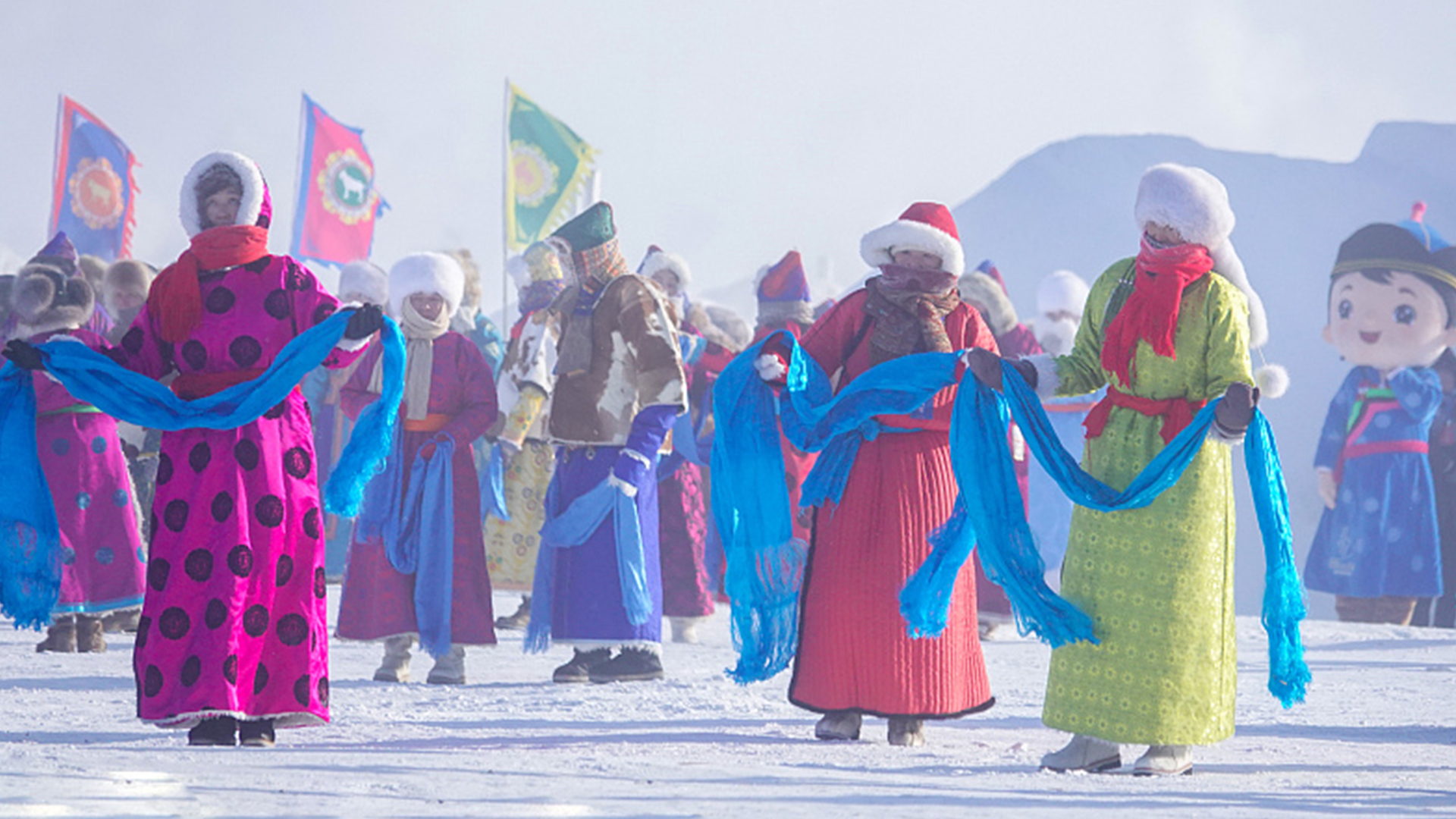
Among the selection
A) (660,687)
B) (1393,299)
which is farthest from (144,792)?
(1393,299)

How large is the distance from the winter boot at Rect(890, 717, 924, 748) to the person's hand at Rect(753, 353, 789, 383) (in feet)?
3.78

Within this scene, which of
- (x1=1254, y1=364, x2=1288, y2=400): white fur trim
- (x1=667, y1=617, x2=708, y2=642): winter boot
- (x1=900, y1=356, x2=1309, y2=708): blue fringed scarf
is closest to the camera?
(x1=900, y1=356, x2=1309, y2=708): blue fringed scarf

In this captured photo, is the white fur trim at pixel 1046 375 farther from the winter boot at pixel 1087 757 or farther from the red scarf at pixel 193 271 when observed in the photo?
the red scarf at pixel 193 271

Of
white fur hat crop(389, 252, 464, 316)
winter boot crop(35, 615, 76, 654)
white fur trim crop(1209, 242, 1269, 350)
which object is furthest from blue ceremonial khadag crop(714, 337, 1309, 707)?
winter boot crop(35, 615, 76, 654)

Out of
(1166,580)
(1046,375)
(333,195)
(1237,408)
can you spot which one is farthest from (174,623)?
(333,195)

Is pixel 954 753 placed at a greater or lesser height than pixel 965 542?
lesser

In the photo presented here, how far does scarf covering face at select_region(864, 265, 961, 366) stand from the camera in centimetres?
565

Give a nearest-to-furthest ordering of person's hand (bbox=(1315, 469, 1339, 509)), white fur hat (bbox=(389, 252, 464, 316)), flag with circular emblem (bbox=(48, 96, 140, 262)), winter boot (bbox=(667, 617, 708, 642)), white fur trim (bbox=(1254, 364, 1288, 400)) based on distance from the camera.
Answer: white fur trim (bbox=(1254, 364, 1288, 400)) → white fur hat (bbox=(389, 252, 464, 316)) → winter boot (bbox=(667, 617, 708, 642)) → person's hand (bbox=(1315, 469, 1339, 509)) → flag with circular emblem (bbox=(48, 96, 140, 262))

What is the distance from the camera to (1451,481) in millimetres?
11703

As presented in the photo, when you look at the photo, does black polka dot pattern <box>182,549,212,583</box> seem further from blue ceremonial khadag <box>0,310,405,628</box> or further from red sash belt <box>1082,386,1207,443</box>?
red sash belt <box>1082,386,1207,443</box>

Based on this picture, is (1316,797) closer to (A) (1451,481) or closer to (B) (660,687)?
(B) (660,687)

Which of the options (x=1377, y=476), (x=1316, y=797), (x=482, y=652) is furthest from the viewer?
(x=1377, y=476)

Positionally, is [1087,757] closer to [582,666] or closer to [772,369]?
[772,369]

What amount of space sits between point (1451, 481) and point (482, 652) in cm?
680
